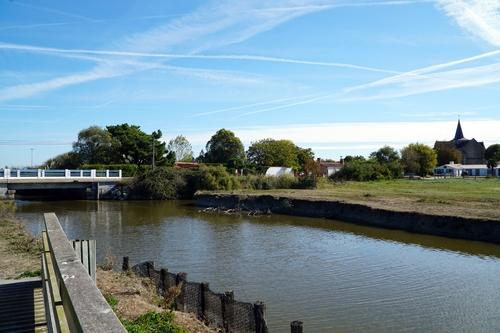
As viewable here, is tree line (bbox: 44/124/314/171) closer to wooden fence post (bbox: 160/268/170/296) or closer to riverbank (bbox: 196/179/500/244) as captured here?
riverbank (bbox: 196/179/500/244)

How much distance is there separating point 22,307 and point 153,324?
2250mm

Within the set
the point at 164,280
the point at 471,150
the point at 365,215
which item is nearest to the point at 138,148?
the point at 365,215

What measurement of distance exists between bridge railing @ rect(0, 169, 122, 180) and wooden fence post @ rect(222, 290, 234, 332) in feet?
153

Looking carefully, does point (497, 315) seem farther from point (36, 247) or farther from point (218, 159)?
point (218, 159)

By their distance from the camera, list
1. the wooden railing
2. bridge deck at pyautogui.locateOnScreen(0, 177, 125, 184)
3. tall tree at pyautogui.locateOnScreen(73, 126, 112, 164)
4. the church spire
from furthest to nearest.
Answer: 1. the church spire
2. tall tree at pyautogui.locateOnScreen(73, 126, 112, 164)
3. bridge deck at pyautogui.locateOnScreen(0, 177, 125, 184)
4. the wooden railing

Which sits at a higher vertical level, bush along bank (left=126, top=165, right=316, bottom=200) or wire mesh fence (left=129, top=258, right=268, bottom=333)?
bush along bank (left=126, top=165, right=316, bottom=200)

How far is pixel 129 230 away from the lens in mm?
30250

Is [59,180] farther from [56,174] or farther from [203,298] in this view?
[203,298]

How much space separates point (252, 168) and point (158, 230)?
51.0 metres

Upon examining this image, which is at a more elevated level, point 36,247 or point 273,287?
point 36,247

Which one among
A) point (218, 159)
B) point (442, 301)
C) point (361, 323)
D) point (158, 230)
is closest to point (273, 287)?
point (361, 323)

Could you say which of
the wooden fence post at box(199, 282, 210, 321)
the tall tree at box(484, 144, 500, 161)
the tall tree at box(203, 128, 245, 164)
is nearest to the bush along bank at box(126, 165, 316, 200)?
the tall tree at box(203, 128, 245, 164)

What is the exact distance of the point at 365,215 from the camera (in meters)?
34.6

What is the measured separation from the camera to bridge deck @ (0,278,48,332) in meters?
6.86
